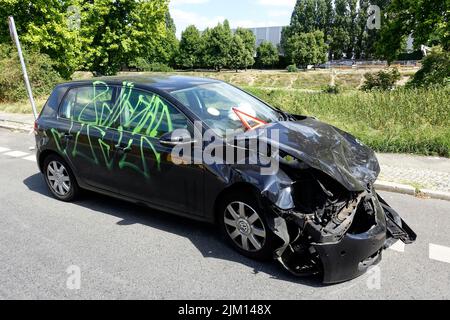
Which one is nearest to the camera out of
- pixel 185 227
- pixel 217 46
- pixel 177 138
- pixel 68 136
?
pixel 177 138

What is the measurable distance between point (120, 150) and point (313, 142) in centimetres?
220

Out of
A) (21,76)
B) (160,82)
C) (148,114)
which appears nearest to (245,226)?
(148,114)

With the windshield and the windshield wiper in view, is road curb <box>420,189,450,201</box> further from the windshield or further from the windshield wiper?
the windshield

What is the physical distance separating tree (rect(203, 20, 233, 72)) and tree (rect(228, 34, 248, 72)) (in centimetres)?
70

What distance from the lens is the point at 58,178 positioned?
211 inches

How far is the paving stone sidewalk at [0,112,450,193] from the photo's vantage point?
5746 millimetres

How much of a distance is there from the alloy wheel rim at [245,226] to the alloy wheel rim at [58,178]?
2.68 metres

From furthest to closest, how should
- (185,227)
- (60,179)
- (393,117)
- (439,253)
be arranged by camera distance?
(393,117)
(60,179)
(185,227)
(439,253)

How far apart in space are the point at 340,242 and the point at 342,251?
79 millimetres

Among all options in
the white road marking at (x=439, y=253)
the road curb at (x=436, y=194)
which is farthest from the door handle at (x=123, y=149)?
the road curb at (x=436, y=194)

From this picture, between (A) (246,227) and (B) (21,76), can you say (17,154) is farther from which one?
(B) (21,76)

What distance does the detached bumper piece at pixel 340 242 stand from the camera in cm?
313

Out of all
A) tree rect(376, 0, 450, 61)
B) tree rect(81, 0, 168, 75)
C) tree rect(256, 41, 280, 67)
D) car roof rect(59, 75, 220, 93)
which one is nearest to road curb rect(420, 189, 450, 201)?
car roof rect(59, 75, 220, 93)

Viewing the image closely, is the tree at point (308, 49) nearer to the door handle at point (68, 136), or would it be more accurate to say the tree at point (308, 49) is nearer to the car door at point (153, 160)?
the door handle at point (68, 136)
